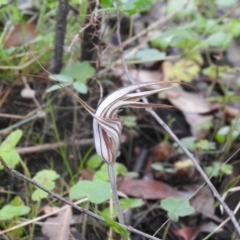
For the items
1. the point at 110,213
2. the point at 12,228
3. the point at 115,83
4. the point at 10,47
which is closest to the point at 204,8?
the point at 115,83

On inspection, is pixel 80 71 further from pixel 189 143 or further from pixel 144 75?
pixel 144 75

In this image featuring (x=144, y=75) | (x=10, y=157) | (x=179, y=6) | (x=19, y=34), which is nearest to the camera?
(x=10, y=157)

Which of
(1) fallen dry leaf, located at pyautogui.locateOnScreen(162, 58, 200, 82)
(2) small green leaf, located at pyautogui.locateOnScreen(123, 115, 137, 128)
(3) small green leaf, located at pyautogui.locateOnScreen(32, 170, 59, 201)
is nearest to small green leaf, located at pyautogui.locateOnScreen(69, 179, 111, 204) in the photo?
(3) small green leaf, located at pyautogui.locateOnScreen(32, 170, 59, 201)

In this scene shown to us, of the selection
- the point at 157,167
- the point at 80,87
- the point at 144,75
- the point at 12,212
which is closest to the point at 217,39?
the point at 144,75

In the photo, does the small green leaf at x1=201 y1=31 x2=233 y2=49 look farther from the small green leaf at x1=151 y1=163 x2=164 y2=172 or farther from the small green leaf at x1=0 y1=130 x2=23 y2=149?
the small green leaf at x1=0 y1=130 x2=23 y2=149

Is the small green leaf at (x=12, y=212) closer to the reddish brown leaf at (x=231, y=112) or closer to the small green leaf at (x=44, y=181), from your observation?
the small green leaf at (x=44, y=181)
